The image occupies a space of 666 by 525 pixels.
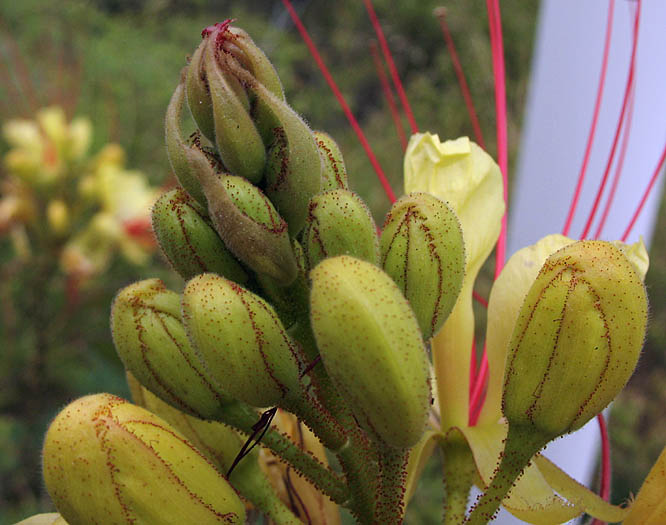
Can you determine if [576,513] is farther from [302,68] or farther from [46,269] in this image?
[302,68]

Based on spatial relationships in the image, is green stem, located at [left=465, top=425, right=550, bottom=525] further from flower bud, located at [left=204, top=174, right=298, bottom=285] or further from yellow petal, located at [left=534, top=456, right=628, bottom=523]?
flower bud, located at [left=204, top=174, right=298, bottom=285]

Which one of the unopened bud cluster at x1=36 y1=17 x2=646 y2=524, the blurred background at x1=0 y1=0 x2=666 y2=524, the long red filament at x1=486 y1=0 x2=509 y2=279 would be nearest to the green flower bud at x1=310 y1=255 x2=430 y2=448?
the unopened bud cluster at x1=36 y1=17 x2=646 y2=524

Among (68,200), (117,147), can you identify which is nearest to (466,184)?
(68,200)

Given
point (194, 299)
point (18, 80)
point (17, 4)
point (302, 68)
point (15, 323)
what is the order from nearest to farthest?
point (194, 299), point (15, 323), point (18, 80), point (17, 4), point (302, 68)

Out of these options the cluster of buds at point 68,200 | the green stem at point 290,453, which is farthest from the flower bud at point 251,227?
the cluster of buds at point 68,200

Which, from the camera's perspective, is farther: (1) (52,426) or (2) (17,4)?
(2) (17,4)

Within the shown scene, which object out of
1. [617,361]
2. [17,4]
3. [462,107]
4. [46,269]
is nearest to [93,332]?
[46,269]
